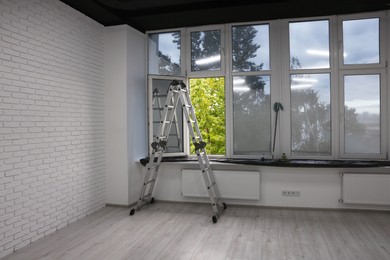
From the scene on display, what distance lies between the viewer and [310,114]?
4707 mm

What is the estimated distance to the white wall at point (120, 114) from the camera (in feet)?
15.4

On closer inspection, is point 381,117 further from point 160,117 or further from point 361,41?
point 160,117

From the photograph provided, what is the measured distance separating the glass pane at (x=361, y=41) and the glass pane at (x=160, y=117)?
2801 mm

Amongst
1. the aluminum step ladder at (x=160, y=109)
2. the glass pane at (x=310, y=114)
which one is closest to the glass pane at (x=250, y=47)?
the glass pane at (x=310, y=114)

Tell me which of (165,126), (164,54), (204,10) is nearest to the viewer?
(204,10)

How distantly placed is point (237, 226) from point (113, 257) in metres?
1.61

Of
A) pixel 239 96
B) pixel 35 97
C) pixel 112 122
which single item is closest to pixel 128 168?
pixel 112 122

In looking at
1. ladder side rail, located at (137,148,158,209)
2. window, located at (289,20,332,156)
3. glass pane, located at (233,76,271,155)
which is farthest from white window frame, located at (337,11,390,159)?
ladder side rail, located at (137,148,158,209)

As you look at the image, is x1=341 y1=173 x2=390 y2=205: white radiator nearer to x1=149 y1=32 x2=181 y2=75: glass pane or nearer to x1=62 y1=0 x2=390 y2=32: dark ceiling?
x1=62 y1=0 x2=390 y2=32: dark ceiling

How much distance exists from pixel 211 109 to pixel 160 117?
95 cm

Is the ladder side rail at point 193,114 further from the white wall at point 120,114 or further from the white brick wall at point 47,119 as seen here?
the white brick wall at point 47,119

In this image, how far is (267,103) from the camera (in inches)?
190

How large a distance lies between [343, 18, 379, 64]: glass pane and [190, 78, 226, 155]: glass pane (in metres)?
1.99

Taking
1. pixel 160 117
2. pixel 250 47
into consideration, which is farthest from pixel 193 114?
pixel 250 47
